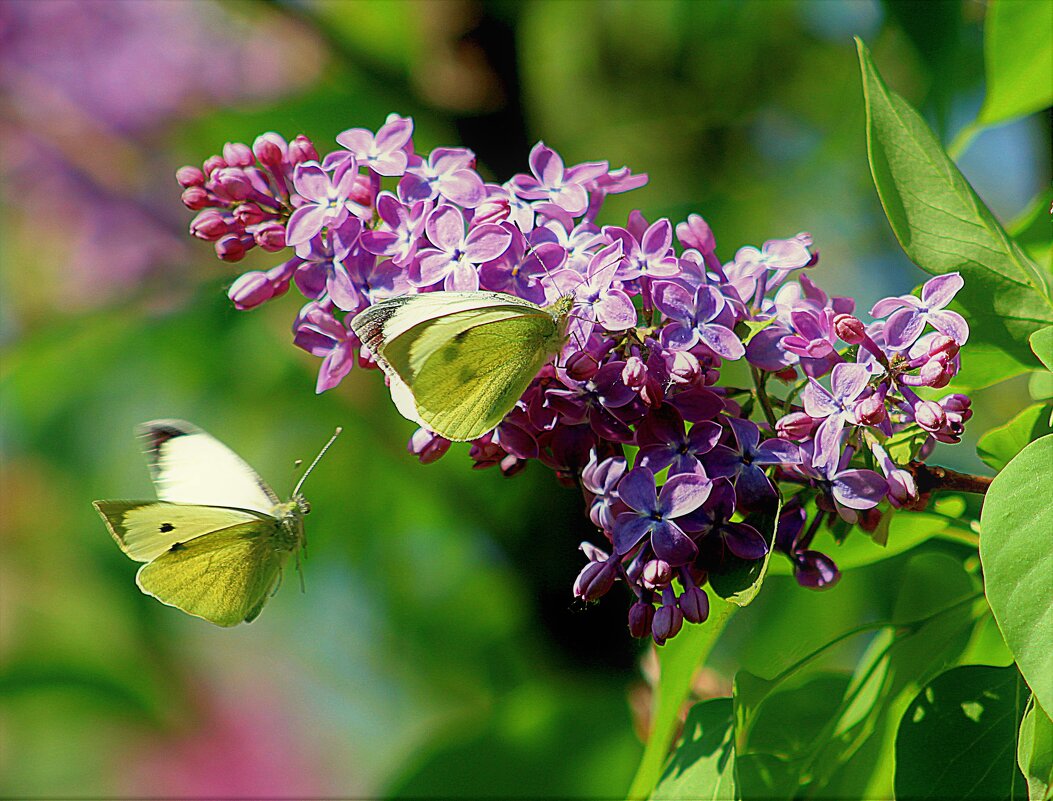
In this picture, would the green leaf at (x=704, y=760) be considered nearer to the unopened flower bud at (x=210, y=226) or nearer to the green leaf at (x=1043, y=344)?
the green leaf at (x=1043, y=344)

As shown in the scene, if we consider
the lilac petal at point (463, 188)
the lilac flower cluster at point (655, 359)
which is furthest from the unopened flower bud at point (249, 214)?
the lilac petal at point (463, 188)

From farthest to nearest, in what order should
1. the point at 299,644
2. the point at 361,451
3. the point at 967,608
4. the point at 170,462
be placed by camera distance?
the point at 299,644 < the point at 361,451 < the point at 170,462 < the point at 967,608

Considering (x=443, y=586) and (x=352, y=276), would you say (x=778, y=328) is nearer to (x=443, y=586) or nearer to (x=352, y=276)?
(x=352, y=276)

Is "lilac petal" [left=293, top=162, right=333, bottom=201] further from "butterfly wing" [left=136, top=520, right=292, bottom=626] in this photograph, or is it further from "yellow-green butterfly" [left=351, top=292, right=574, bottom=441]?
"butterfly wing" [left=136, top=520, right=292, bottom=626]

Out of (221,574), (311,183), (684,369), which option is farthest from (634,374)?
(221,574)

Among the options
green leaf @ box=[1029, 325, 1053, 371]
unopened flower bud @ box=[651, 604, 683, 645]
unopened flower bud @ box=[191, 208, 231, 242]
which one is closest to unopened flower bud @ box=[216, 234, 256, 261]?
unopened flower bud @ box=[191, 208, 231, 242]

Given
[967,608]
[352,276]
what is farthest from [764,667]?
[352,276]
